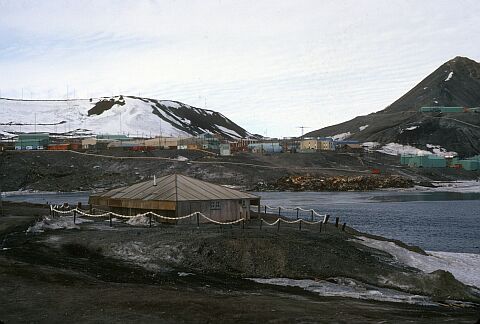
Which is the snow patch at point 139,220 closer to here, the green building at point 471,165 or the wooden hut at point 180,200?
the wooden hut at point 180,200

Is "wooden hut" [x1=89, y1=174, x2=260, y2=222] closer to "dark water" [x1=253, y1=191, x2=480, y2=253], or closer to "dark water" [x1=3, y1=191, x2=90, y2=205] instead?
"dark water" [x1=253, y1=191, x2=480, y2=253]

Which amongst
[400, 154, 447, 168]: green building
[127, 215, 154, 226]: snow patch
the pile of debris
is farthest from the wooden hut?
[400, 154, 447, 168]: green building

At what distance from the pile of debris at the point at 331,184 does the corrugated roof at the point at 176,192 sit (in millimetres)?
76128

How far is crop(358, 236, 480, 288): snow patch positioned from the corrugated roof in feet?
38.5

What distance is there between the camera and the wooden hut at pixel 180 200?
39281 millimetres

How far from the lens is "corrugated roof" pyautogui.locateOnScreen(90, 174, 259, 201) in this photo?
39.8 meters

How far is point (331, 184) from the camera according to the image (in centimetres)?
12250

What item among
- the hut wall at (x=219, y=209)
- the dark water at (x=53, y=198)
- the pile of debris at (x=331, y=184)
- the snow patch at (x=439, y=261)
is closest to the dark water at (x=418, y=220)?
the snow patch at (x=439, y=261)

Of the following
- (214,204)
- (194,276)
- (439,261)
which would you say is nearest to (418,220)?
(214,204)

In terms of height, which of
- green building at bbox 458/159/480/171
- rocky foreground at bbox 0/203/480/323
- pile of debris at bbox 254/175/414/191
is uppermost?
green building at bbox 458/159/480/171

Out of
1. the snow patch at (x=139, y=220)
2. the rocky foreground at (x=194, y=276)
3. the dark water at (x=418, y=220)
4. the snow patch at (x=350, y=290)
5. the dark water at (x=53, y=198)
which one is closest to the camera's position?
the rocky foreground at (x=194, y=276)

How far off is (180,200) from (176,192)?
1128 mm

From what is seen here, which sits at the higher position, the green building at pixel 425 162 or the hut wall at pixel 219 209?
the green building at pixel 425 162

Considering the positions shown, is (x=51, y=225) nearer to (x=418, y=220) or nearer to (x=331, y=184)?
(x=418, y=220)
